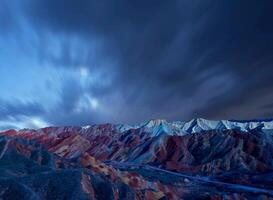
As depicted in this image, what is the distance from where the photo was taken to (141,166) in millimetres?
127625

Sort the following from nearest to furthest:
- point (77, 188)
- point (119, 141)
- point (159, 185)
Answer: point (77, 188), point (159, 185), point (119, 141)

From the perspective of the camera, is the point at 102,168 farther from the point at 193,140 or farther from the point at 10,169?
the point at 193,140

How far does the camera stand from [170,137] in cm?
15800

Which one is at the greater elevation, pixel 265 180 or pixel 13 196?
pixel 265 180

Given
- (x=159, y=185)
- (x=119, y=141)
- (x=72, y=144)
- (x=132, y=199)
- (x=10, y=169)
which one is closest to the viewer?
(x=132, y=199)

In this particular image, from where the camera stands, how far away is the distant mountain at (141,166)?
4003 cm

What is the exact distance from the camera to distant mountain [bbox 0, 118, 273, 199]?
4003 cm

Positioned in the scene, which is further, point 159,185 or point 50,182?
point 159,185

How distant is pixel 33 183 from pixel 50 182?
1.92 m

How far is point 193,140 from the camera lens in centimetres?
15200

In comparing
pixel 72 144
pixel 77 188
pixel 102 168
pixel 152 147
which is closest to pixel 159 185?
pixel 102 168

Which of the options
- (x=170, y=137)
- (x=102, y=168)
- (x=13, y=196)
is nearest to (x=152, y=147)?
(x=170, y=137)

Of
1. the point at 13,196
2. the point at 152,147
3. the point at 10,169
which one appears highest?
the point at 152,147

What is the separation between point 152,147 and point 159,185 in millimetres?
88316
